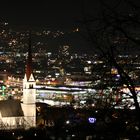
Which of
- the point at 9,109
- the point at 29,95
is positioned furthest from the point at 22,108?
the point at 9,109

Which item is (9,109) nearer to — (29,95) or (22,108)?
(22,108)

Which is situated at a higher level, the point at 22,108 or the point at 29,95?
the point at 29,95

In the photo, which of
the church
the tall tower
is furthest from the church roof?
the tall tower

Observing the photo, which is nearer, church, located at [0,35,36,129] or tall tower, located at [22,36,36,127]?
church, located at [0,35,36,129]

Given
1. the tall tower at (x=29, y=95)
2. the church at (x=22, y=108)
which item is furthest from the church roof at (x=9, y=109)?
the tall tower at (x=29, y=95)

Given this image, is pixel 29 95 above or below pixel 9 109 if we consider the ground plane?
above

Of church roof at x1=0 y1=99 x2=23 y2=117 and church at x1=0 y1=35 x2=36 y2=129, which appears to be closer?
church at x1=0 y1=35 x2=36 y2=129

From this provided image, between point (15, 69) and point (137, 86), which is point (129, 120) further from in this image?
point (15, 69)

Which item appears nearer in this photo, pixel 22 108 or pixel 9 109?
pixel 9 109

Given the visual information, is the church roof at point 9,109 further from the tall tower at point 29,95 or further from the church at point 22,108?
the tall tower at point 29,95

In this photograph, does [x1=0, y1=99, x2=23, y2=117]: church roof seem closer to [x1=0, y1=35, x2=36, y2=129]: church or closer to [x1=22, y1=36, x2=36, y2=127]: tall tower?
[x1=0, y1=35, x2=36, y2=129]: church

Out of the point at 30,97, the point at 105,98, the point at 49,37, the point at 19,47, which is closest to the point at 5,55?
the point at 19,47
